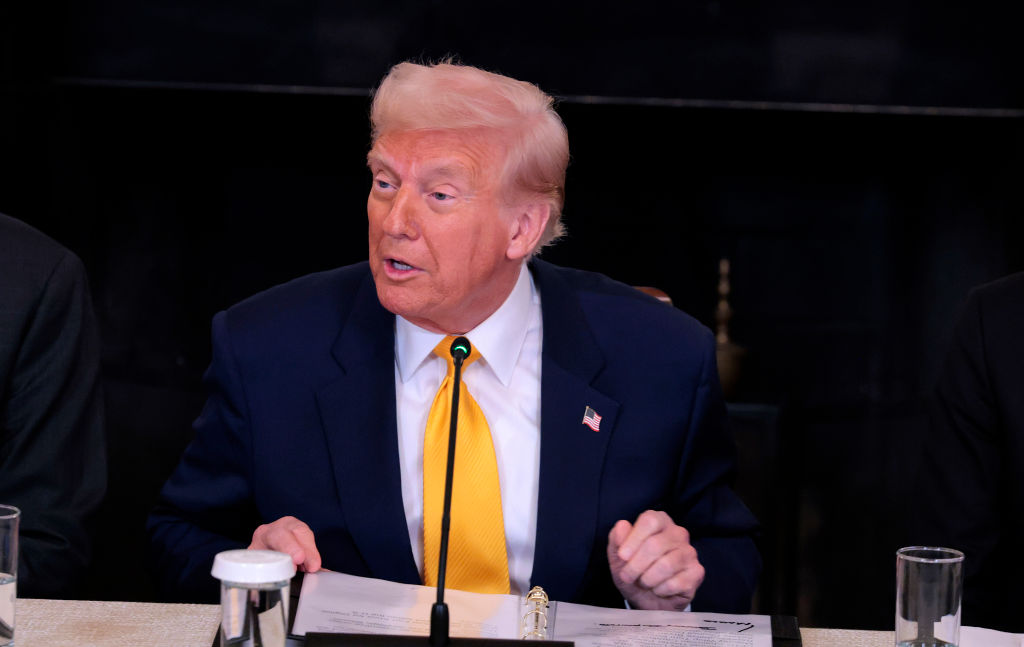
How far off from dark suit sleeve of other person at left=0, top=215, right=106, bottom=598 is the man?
0.43ft

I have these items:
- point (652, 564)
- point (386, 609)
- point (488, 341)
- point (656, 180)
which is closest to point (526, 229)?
point (488, 341)

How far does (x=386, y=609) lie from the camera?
54.1 inches

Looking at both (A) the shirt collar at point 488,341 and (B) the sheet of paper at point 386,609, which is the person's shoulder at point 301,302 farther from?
(B) the sheet of paper at point 386,609

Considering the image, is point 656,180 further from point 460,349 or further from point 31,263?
point 460,349

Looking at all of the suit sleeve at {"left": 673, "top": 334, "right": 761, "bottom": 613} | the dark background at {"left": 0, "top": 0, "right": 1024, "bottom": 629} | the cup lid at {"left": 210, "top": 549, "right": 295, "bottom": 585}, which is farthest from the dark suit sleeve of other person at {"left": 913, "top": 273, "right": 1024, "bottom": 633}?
the dark background at {"left": 0, "top": 0, "right": 1024, "bottom": 629}

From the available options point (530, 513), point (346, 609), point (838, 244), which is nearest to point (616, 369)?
point (530, 513)

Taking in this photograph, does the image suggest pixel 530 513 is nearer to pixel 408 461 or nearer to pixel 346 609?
pixel 408 461

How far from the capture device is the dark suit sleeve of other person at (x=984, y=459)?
6.05 feet

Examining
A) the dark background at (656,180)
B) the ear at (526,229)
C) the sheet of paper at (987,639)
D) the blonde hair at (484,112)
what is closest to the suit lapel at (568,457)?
the ear at (526,229)

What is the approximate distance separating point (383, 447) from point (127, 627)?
406mm

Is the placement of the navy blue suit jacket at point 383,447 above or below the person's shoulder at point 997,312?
below

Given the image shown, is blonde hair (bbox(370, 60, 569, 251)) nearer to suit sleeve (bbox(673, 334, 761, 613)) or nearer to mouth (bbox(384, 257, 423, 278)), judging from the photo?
mouth (bbox(384, 257, 423, 278))

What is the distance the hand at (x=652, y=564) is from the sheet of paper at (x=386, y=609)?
0.49 feet

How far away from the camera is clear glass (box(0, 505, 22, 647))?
125cm
